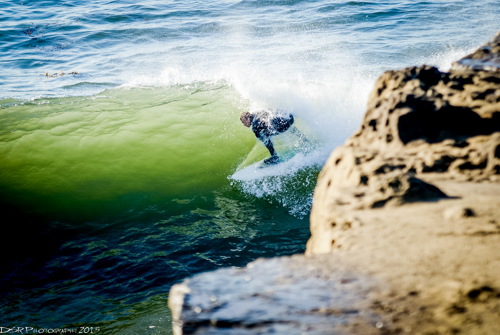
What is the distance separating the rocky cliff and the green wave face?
3991 mm

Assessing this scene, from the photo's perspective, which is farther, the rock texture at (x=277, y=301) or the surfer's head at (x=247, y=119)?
the surfer's head at (x=247, y=119)

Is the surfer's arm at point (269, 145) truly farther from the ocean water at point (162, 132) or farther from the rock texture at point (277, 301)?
the rock texture at point (277, 301)

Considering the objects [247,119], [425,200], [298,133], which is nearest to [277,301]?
[425,200]

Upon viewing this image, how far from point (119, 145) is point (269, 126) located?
128 inches

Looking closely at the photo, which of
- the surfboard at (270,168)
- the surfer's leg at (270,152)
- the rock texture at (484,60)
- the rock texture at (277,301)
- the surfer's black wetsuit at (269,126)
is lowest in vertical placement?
the surfboard at (270,168)

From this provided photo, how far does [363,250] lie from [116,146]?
682cm

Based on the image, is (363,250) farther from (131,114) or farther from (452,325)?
(131,114)

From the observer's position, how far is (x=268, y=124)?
6.77 m

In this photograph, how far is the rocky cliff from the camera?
1.29 meters

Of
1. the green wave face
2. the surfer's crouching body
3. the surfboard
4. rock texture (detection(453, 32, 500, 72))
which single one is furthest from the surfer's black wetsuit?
rock texture (detection(453, 32, 500, 72))

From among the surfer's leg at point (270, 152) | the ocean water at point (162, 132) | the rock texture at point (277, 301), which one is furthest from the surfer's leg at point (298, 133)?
the rock texture at point (277, 301)

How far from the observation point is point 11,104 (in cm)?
927

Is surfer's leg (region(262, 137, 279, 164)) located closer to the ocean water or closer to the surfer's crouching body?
the surfer's crouching body

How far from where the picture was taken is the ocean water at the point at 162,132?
171 inches
